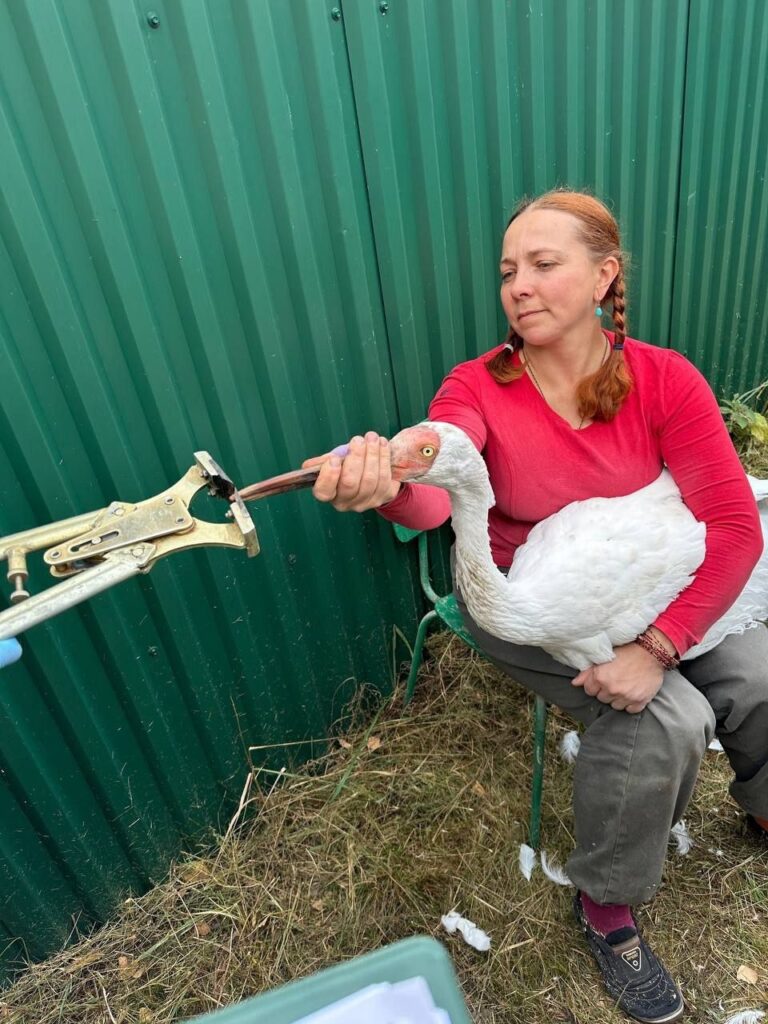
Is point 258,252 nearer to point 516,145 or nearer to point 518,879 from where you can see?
point 516,145

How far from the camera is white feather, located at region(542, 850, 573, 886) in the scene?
2.07m

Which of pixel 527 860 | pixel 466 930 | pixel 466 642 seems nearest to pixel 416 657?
pixel 466 642

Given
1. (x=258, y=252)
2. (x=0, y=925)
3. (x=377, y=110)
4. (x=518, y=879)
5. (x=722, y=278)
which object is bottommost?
(x=518, y=879)

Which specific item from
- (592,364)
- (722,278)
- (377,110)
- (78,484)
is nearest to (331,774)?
(78,484)

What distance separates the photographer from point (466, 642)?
7.08 ft

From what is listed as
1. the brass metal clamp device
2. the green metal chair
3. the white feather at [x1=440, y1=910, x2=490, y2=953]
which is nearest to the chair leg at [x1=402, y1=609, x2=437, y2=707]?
the green metal chair

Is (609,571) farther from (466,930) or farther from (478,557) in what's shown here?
(466,930)

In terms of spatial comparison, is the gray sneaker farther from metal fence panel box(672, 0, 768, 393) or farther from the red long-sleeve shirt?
metal fence panel box(672, 0, 768, 393)

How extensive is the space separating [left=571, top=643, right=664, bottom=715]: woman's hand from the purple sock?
1.90 ft

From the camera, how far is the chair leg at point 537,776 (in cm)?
203

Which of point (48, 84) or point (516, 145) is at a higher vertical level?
point (48, 84)

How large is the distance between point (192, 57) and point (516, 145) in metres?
1.25

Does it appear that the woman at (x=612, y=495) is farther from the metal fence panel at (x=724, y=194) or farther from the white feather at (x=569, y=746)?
the metal fence panel at (x=724, y=194)

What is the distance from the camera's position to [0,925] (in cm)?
188
